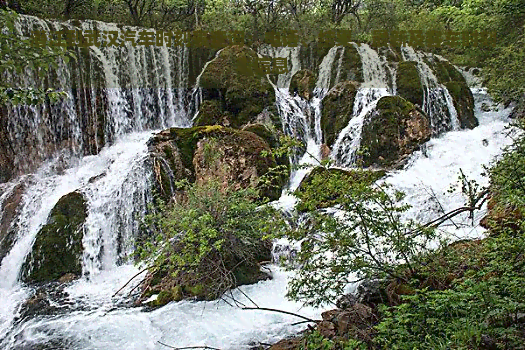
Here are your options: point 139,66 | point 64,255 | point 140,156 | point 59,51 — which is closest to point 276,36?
point 139,66

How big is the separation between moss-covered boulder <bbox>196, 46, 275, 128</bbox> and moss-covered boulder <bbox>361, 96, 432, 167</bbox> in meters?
3.65

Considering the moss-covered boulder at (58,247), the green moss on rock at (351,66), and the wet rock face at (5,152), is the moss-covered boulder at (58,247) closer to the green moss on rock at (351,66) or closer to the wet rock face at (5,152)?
the wet rock face at (5,152)

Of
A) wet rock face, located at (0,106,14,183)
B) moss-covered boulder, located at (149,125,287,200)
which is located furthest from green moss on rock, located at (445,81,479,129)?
wet rock face, located at (0,106,14,183)

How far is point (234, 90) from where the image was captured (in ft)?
46.4

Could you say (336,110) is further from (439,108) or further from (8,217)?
(8,217)

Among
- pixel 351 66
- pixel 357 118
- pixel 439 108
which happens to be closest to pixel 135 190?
pixel 357 118

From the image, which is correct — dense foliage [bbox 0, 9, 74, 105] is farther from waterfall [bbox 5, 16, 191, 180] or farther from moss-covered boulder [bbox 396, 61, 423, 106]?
moss-covered boulder [bbox 396, 61, 423, 106]

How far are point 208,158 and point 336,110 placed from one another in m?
5.44

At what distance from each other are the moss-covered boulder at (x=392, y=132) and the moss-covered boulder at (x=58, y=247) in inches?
298

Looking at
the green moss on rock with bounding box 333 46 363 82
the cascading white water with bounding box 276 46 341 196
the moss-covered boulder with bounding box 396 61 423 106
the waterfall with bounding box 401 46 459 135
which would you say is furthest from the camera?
the green moss on rock with bounding box 333 46 363 82

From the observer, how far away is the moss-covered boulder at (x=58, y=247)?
8125mm

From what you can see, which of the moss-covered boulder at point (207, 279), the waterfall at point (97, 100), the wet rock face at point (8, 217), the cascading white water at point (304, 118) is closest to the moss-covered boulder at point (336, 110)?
A: the cascading white water at point (304, 118)

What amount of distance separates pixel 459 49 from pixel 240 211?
16366 mm

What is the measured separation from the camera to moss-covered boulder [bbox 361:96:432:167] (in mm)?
11711
